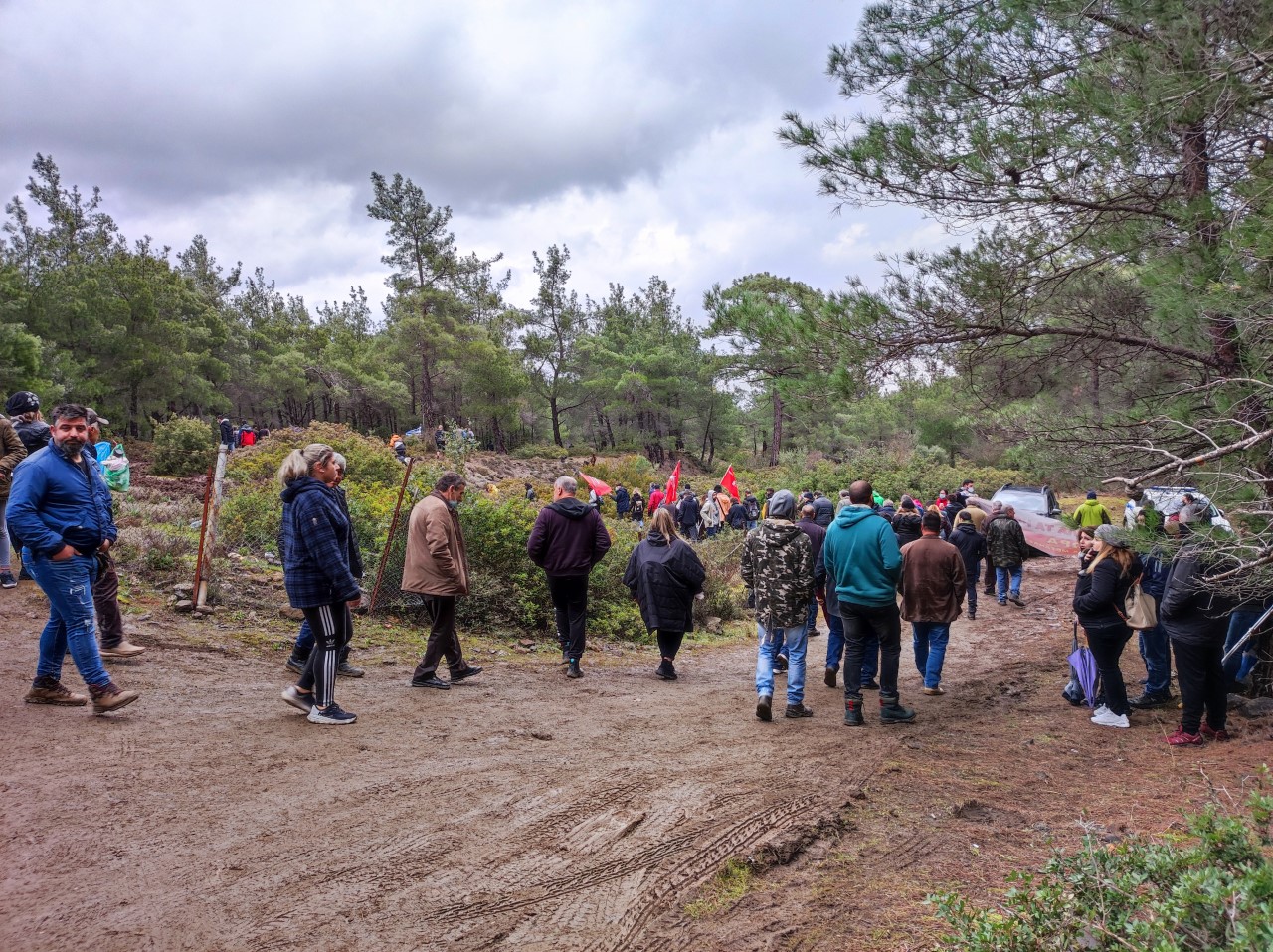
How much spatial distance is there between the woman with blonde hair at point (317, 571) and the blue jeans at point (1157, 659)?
6.81m

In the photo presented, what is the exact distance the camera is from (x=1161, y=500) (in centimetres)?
646

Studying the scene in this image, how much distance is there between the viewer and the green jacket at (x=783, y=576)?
6133mm

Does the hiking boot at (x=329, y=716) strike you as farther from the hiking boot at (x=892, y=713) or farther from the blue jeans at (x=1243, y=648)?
the blue jeans at (x=1243, y=648)

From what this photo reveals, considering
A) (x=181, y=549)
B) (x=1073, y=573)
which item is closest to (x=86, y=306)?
(x=181, y=549)

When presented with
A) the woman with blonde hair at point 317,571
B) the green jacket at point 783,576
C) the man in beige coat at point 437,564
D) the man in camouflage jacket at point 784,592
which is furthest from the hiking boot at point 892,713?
the woman with blonde hair at point 317,571

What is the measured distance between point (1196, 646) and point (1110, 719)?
116 cm

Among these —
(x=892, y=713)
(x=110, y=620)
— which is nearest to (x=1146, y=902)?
(x=892, y=713)

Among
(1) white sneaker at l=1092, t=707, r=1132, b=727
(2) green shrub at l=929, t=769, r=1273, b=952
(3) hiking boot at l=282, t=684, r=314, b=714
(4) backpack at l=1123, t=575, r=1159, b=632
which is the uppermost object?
(4) backpack at l=1123, t=575, r=1159, b=632

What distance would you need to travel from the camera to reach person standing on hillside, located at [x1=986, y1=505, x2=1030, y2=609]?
1247 cm

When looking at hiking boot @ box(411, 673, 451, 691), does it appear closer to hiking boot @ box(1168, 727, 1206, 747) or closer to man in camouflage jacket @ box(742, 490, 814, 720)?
man in camouflage jacket @ box(742, 490, 814, 720)

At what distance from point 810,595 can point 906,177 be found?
3.81 metres

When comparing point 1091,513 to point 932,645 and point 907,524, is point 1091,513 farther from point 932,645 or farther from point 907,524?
point 932,645

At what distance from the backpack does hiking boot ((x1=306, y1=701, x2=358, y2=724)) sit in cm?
622

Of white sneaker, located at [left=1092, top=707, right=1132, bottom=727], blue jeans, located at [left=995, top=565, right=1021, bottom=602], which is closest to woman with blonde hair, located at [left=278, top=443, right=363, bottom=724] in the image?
white sneaker, located at [left=1092, top=707, right=1132, bottom=727]
